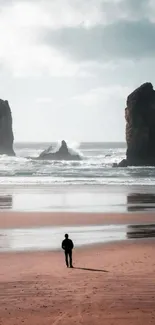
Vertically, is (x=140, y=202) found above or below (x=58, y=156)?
below

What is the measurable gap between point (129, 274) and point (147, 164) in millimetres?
69715

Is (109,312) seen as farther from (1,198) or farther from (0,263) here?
(1,198)

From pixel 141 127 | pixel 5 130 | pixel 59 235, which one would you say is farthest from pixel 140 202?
pixel 5 130

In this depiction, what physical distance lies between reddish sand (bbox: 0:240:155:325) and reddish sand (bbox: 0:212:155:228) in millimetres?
8250

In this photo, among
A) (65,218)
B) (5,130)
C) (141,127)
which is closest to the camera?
(65,218)

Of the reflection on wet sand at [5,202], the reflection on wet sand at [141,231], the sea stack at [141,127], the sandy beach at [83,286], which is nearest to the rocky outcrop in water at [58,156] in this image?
the sea stack at [141,127]

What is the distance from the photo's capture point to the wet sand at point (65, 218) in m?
28.7

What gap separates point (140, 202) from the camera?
38781 mm

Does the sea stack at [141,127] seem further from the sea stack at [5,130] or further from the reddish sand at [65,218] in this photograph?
the reddish sand at [65,218]

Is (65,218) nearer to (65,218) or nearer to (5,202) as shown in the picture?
(65,218)

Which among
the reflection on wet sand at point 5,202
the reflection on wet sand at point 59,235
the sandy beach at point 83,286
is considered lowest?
the reflection on wet sand at point 5,202

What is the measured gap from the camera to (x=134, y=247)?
21734 mm

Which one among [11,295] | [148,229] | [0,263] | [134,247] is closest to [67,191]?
[148,229]

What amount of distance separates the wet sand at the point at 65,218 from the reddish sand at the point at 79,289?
809 centimetres
